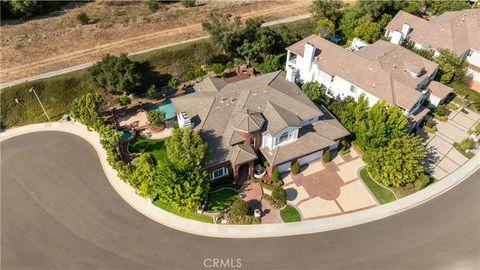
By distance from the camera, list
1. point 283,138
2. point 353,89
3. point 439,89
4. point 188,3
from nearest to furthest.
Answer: point 283,138 < point 353,89 < point 439,89 < point 188,3

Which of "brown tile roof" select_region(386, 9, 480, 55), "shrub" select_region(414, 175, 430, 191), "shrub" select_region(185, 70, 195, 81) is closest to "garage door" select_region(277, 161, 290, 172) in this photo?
"shrub" select_region(414, 175, 430, 191)

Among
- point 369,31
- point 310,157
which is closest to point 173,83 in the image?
point 310,157

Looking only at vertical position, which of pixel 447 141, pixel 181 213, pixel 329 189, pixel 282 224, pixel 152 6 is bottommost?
pixel 282 224

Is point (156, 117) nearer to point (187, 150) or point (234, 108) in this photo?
point (234, 108)

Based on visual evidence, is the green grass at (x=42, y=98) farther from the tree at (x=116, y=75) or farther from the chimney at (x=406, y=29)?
the chimney at (x=406, y=29)

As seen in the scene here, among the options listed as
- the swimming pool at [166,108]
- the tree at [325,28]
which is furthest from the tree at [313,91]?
the swimming pool at [166,108]

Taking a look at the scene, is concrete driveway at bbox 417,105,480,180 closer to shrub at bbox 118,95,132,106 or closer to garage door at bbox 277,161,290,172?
garage door at bbox 277,161,290,172

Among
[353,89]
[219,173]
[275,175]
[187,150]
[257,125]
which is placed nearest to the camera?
[187,150]
